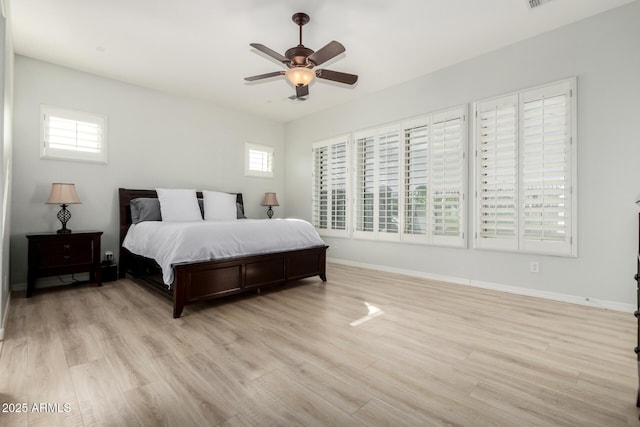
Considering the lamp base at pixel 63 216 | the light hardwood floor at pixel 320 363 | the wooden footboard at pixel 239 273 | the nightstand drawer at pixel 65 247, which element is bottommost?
the light hardwood floor at pixel 320 363

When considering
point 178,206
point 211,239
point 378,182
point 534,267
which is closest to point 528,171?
point 534,267

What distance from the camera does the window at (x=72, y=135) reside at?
3.98 metres

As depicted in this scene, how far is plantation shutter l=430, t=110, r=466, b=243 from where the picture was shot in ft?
13.3

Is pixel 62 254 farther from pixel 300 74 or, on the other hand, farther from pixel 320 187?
pixel 320 187

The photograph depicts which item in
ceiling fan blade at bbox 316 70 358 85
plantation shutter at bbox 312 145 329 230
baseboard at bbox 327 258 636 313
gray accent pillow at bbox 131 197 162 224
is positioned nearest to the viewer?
baseboard at bbox 327 258 636 313

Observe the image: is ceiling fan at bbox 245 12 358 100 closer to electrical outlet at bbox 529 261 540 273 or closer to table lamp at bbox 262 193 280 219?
electrical outlet at bbox 529 261 540 273

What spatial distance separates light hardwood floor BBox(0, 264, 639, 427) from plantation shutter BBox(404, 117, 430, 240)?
1.50 metres

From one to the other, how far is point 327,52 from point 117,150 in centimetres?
362

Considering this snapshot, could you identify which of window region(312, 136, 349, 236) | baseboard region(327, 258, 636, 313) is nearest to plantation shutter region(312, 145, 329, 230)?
window region(312, 136, 349, 236)

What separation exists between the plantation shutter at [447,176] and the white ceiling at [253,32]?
0.84 meters

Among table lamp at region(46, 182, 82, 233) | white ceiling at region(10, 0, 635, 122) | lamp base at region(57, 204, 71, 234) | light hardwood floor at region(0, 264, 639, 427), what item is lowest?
light hardwood floor at region(0, 264, 639, 427)

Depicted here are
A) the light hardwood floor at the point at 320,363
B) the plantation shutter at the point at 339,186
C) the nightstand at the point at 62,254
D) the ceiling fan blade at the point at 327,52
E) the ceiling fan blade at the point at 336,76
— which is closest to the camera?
the light hardwood floor at the point at 320,363

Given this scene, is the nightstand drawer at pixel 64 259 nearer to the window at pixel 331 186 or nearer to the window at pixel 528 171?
the window at pixel 331 186

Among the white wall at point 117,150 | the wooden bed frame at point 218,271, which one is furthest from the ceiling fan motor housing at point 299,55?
the white wall at point 117,150
